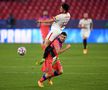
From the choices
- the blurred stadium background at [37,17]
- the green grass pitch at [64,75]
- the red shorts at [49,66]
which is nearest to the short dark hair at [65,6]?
the red shorts at [49,66]

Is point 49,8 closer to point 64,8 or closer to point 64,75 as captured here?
point 64,75

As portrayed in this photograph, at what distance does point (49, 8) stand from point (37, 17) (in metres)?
1.38

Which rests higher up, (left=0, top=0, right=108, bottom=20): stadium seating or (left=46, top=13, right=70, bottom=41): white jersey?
(left=0, top=0, right=108, bottom=20): stadium seating

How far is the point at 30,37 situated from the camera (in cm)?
3459

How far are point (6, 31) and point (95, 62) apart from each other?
14.9 meters

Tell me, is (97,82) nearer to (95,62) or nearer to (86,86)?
(86,86)

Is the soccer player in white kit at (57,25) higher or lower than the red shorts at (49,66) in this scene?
higher

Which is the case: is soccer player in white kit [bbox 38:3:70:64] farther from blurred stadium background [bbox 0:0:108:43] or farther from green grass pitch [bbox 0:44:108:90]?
blurred stadium background [bbox 0:0:108:43]

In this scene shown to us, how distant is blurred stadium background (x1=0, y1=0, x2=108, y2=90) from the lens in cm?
1521

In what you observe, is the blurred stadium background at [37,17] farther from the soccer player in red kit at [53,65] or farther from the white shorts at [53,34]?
the soccer player in red kit at [53,65]

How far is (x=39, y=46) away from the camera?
3219 cm

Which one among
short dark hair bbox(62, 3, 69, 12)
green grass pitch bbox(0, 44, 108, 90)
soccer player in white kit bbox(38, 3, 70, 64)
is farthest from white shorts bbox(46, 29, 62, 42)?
green grass pitch bbox(0, 44, 108, 90)

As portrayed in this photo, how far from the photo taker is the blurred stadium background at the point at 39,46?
15.2 meters

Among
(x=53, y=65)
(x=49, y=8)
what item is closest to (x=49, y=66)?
(x=53, y=65)
